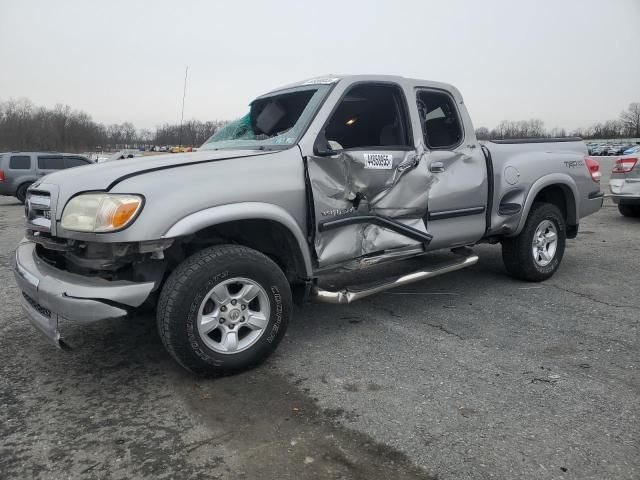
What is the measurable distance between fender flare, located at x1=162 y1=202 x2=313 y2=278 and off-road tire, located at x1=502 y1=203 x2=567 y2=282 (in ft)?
8.83

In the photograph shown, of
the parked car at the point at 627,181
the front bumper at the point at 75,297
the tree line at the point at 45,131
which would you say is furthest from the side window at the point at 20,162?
the tree line at the point at 45,131

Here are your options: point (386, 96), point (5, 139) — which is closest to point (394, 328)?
point (386, 96)

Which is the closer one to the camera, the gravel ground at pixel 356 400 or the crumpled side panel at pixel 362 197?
the gravel ground at pixel 356 400

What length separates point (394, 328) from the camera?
4.16 m

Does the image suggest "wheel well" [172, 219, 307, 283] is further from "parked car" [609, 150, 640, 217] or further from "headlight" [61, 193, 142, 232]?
"parked car" [609, 150, 640, 217]

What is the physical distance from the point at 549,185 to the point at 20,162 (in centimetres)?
1699

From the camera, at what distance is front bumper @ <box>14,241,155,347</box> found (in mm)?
2824

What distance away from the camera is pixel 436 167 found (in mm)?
4281

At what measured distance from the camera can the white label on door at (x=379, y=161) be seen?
386cm

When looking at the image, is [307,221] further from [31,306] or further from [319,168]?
[31,306]

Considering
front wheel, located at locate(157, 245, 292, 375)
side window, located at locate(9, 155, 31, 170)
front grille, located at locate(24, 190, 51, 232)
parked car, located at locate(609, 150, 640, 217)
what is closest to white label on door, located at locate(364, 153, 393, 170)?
front wheel, located at locate(157, 245, 292, 375)

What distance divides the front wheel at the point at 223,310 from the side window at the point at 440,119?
6.76 feet

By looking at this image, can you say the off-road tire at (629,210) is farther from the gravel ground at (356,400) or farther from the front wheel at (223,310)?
the front wheel at (223,310)

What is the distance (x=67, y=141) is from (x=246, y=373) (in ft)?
308
